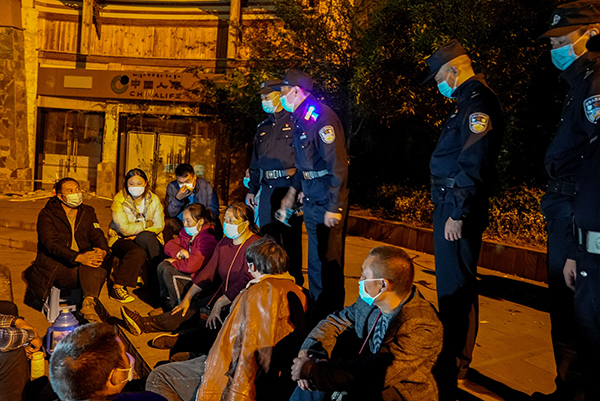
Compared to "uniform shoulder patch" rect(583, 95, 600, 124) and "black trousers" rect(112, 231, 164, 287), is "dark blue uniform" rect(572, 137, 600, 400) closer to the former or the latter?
"uniform shoulder patch" rect(583, 95, 600, 124)

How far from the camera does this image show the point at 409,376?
7.80 ft

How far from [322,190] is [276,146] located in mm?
997

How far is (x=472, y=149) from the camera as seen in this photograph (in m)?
3.10

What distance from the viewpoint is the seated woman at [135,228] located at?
5520mm

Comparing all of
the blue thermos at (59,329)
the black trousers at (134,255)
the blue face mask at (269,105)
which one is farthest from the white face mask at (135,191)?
the blue thermos at (59,329)

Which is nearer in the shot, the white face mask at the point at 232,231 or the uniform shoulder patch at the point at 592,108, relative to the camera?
the uniform shoulder patch at the point at 592,108

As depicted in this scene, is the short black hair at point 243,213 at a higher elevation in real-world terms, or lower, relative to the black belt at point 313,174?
lower

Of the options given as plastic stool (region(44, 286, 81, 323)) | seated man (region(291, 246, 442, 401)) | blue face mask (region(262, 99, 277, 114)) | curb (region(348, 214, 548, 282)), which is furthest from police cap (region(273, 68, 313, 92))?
curb (region(348, 214, 548, 282))

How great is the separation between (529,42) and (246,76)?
694cm

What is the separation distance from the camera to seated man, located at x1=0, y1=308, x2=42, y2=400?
314cm

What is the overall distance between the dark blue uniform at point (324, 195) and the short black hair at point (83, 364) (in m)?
2.39

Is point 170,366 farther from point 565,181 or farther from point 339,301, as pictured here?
point 565,181

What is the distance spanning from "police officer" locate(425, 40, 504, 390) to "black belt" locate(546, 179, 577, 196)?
1.37 feet

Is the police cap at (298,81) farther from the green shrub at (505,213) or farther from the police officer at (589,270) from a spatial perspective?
the green shrub at (505,213)
